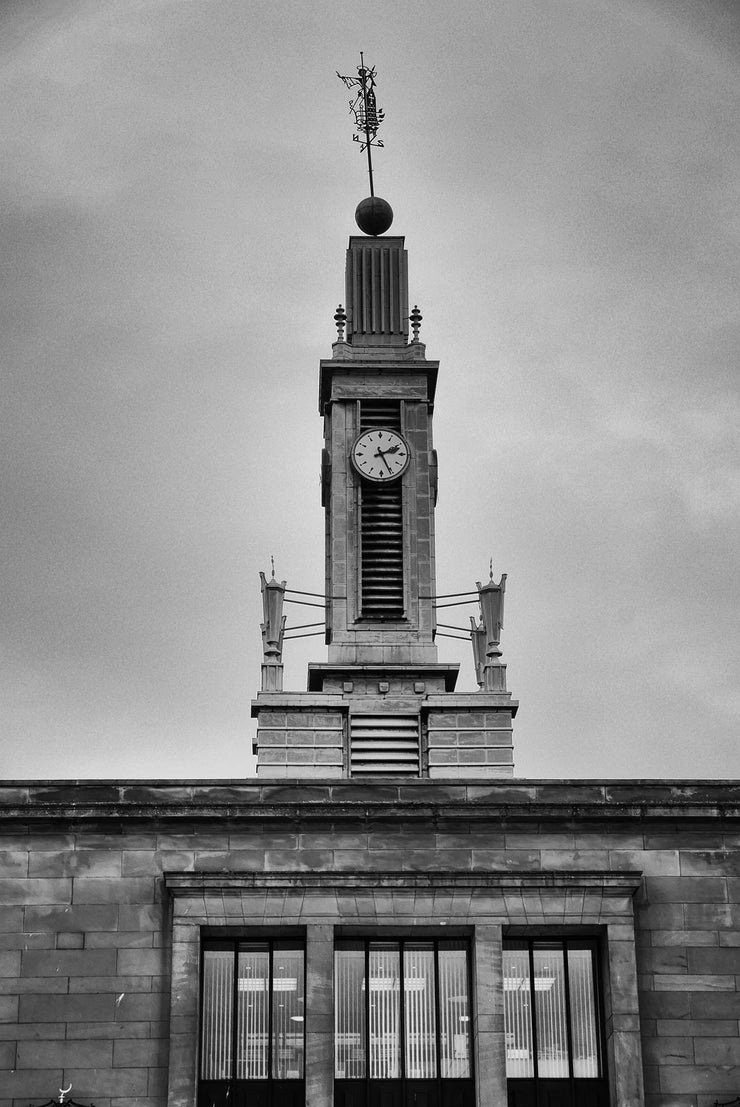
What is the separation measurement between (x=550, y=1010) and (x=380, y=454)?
3193 centimetres

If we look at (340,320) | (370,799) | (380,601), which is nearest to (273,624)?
(380,601)

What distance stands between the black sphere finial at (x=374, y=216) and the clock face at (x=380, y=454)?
9834 millimetres

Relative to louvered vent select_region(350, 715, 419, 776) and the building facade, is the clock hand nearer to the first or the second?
louvered vent select_region(350, 715, 419, 776)

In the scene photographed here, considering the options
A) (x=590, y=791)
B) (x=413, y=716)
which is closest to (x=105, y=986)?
(x=590, y=791)

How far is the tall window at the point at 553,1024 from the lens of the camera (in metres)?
40.0

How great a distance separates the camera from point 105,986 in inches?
1559

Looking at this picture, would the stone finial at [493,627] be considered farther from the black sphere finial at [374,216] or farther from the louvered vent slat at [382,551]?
the black sphere finial at [374,216]

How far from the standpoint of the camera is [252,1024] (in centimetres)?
4009

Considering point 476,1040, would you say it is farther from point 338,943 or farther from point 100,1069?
point 100,1069

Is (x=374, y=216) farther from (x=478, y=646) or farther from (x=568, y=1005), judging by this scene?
(x=568, y=1005)

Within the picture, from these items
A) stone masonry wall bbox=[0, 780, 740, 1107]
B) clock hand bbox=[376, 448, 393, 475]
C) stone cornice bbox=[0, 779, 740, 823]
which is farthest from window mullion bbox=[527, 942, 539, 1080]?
clock hand bbox=[376, 448, 393, 475]

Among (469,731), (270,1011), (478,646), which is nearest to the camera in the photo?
(270,1011)

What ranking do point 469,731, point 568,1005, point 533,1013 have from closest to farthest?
1. point 533,1013
2. point 568,1005
3. point 469,731

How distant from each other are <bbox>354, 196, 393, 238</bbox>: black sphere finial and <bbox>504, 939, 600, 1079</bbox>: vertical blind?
1588 inches
